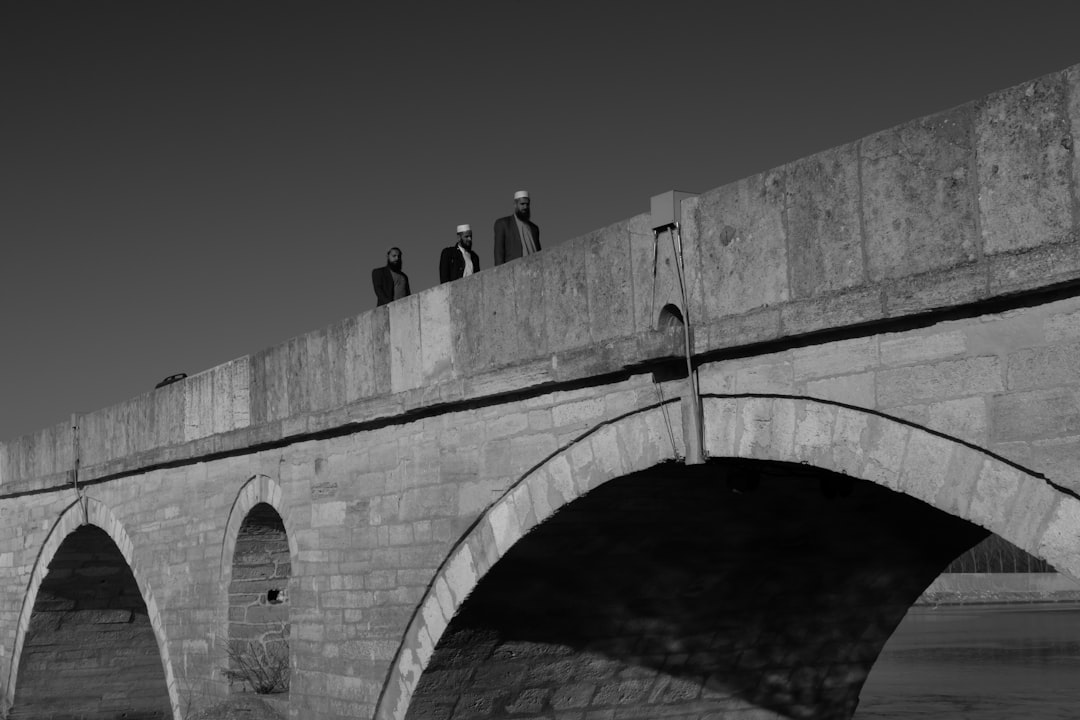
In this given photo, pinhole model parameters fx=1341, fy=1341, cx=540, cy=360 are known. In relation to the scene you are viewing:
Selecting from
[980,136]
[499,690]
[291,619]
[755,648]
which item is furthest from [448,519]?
[980,136]

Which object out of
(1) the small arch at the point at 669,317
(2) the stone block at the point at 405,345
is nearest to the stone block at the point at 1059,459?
(1) the small arch at the point at 669,317

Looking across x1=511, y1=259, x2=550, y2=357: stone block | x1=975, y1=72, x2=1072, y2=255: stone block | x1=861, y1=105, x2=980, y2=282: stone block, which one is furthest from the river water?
x1=975, y1=72, x2=1072, y2=255: stone block

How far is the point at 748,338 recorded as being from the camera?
17.9 feet

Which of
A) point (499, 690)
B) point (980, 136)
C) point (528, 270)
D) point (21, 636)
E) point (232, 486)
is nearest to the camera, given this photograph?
point (980, 136)

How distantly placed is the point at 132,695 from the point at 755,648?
902 centimetres

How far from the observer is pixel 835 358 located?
513 cm

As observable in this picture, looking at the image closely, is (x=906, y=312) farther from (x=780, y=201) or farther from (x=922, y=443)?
(x=780, y=201)

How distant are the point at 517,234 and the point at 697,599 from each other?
8.29 feet

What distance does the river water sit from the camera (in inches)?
557

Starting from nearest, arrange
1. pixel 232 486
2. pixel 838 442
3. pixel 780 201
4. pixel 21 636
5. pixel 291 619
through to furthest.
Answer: pixel 838 442 < pixel 780 201 < pixel 291 619 < pixel 232 486 < pixel 21 636

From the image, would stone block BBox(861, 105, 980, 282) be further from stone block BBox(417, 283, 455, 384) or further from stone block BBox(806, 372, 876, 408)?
stone block BBox(417, 283, 455, 384)

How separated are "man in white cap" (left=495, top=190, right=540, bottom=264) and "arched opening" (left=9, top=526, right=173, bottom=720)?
7454 mm

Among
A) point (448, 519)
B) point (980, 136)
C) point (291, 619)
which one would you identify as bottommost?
point (291, 619)

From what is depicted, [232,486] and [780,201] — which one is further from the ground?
[780,201]
